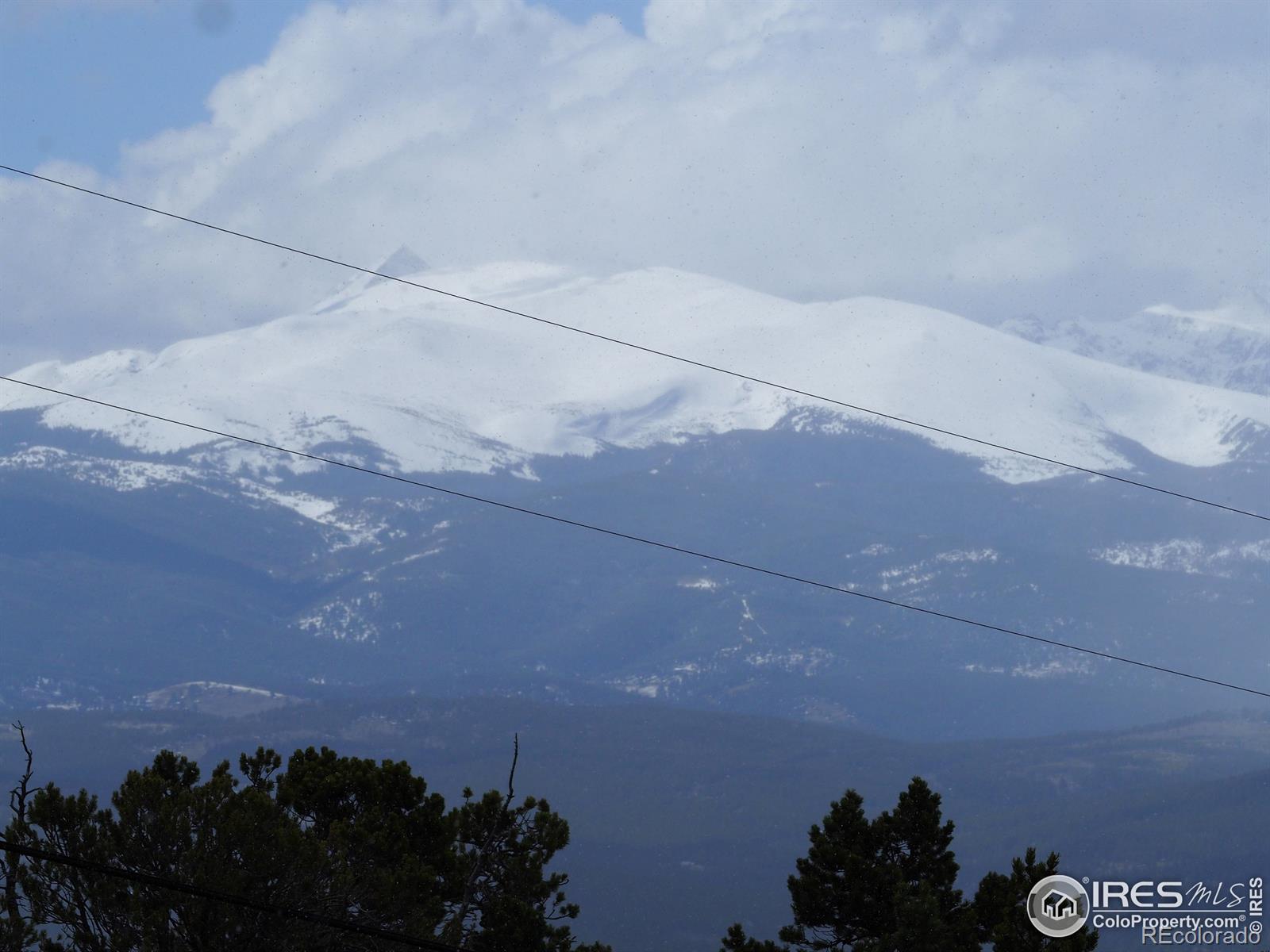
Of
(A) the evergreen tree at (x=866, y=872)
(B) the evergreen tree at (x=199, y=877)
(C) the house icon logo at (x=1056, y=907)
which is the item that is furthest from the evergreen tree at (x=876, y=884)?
(B) the evergreen tree at (x=199, y=877)

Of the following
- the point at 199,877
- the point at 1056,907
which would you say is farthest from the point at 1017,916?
the point at 199,877

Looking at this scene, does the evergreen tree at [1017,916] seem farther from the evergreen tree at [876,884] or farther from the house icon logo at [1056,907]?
the house icon logo at [1056,907]

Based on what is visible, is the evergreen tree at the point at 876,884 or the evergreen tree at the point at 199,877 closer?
the evergreen tree at the point at 199,877

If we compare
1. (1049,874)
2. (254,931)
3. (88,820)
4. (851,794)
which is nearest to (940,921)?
(1049,874)

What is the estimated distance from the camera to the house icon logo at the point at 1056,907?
30.9 m

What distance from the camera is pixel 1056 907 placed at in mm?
31203

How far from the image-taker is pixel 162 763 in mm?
37906

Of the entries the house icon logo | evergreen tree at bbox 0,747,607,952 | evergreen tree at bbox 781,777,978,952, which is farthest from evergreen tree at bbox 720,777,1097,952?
evergreen tree at bbox 0,747,607,952

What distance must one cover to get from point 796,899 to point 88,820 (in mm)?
18416

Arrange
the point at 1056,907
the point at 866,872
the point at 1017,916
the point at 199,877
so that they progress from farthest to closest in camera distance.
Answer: the point at 866,872 < the point at 1017,916 < the point at 1056,907 < the point at 199,877

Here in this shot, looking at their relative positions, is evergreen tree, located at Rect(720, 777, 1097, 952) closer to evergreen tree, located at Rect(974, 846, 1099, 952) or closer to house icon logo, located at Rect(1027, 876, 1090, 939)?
evergreen tree, located at Rect(974, 846, 1099, 952)

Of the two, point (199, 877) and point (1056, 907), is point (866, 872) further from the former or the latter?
point (199, 877)

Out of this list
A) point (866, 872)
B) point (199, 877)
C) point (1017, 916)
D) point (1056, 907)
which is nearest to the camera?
point (199, 877)

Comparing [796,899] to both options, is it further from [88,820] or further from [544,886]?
[88,820]
